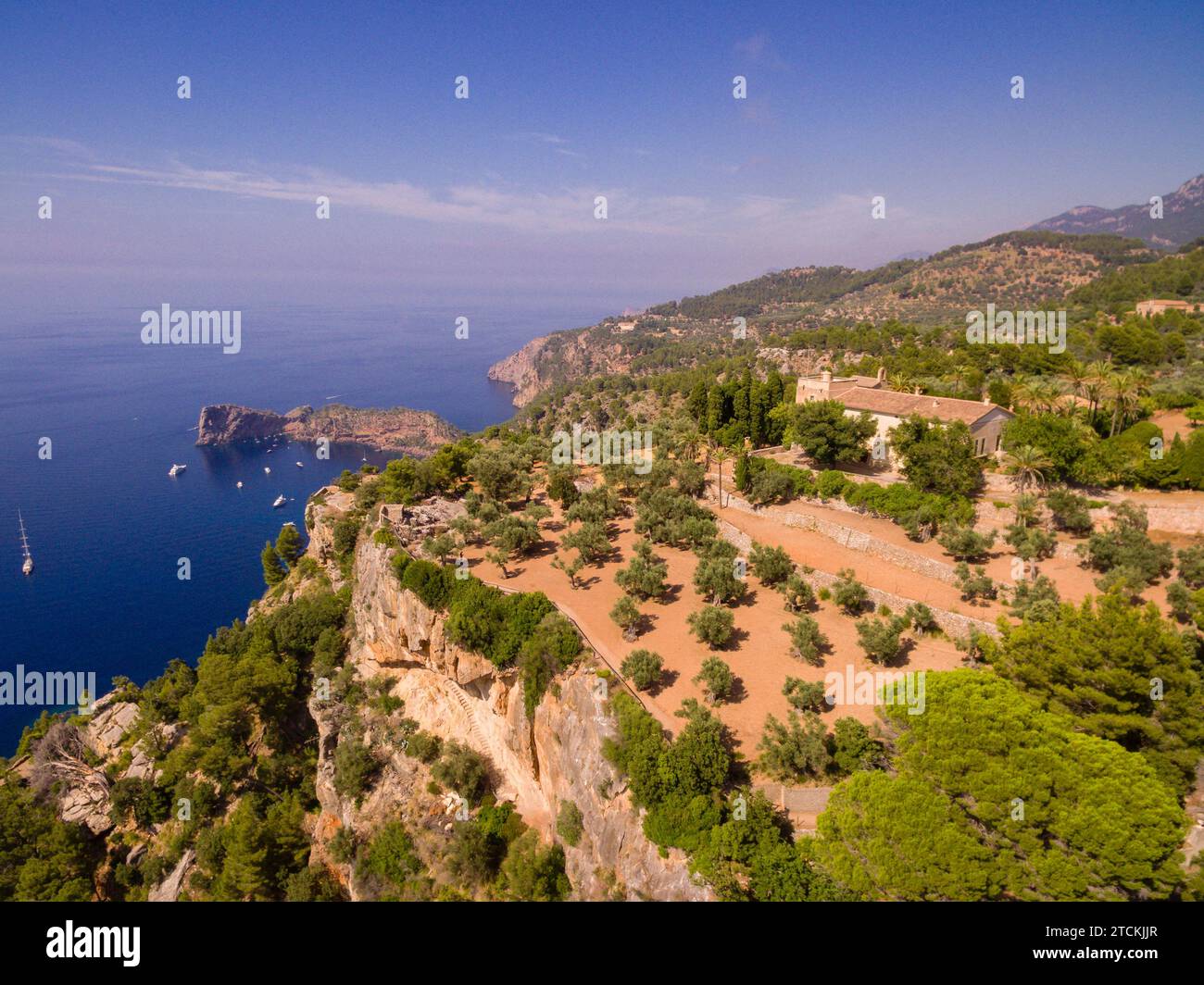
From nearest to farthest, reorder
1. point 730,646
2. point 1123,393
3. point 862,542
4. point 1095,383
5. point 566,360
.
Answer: point 730,646
point 862,542
point 1123,393
point 1095,383
point 566,360

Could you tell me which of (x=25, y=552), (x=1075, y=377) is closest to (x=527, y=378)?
(x=25, y=552)

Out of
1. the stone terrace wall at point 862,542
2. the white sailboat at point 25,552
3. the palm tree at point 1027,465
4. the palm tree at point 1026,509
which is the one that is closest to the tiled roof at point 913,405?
the palm tree at point 1027,465

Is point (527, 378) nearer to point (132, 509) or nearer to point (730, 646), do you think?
point (132, 509)

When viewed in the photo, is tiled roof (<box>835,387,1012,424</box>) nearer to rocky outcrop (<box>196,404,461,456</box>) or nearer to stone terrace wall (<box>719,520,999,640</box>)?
stone terrace wall (<box>719,520,999,640</box>)

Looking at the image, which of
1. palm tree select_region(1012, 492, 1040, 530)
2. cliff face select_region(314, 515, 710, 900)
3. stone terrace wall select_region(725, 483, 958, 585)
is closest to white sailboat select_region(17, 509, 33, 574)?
cliff face select_region(314, 515, 710, 900)

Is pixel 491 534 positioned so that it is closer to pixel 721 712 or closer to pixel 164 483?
pixel 721 712

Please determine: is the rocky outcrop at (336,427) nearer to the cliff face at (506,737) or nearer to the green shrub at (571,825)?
the cliff face at (506,737)
